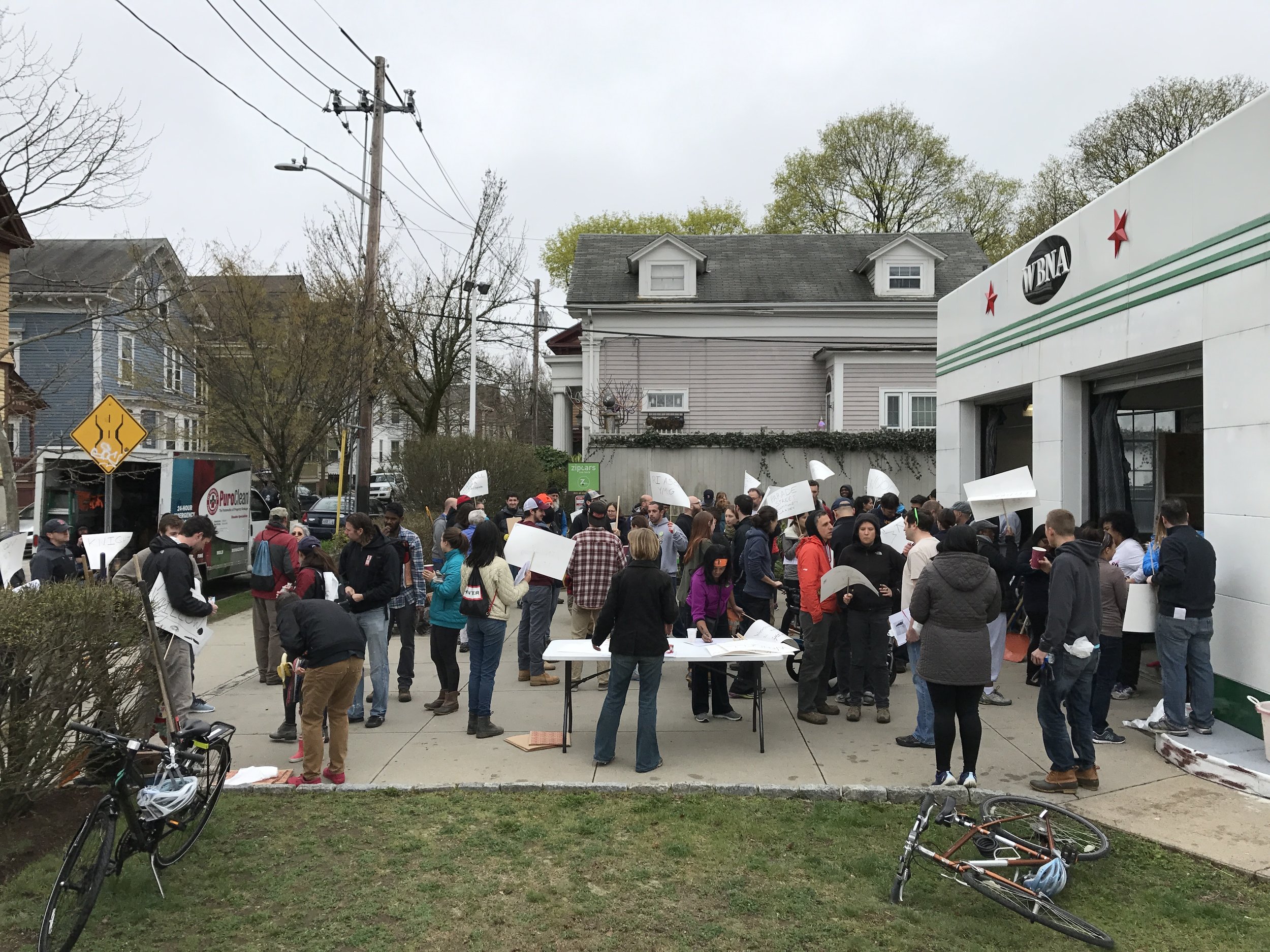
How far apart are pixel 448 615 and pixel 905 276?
69.4 ft

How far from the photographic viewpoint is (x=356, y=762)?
704 centimetres

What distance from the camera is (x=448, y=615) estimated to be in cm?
807

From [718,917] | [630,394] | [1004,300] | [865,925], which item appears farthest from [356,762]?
[630,394]

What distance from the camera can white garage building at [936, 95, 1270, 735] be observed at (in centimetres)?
712

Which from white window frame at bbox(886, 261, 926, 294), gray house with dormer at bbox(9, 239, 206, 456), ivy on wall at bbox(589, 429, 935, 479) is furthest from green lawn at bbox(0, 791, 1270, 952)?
white window frame at bbox(886, 261, 926, 294)

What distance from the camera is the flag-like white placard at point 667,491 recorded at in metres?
12.2

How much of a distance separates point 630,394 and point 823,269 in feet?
23.2

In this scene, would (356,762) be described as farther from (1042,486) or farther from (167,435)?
(167,435)

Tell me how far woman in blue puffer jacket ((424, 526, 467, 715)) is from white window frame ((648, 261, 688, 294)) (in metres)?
18.4

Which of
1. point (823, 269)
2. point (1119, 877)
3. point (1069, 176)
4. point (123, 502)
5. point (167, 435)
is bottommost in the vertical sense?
point (1119, 877)

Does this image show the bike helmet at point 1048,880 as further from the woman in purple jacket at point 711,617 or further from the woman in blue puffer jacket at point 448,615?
the woman in blue puffer jacket at point 448,615

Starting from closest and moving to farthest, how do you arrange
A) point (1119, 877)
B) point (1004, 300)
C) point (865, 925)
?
point (865, 925)
point (1119, 877)
point (1004, 300)

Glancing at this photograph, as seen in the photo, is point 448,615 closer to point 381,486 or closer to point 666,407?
point 666,407

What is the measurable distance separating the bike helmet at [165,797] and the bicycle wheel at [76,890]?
1.07ft
